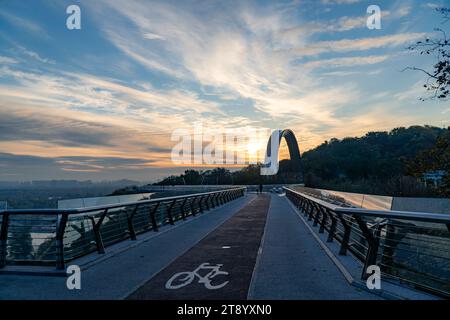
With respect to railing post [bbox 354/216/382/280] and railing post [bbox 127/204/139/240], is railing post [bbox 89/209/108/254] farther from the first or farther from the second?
railing post [bbox 354/216/382/280]

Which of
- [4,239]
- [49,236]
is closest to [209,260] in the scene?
[49,236]

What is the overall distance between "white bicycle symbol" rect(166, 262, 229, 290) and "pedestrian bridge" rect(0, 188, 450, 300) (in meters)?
0.02

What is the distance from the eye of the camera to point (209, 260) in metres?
9.50

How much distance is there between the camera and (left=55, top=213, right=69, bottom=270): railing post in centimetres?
816

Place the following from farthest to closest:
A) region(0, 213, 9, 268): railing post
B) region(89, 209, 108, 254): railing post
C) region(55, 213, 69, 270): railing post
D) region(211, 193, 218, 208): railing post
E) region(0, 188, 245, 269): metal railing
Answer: region(211, 193, 218, 208): railing post < region(89, 209, 108, 254): railing post < region(0, 213, 9, 268): railing post < region(0, 188, 245, 269): metal railing < region(55, 213, 69, 270): railing post

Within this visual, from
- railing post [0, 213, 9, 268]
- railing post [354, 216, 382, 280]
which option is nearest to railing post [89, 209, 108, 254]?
railing post [0, 213, 9, 268]

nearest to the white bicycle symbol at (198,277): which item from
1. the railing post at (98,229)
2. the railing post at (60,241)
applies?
the railing post at (60,241)

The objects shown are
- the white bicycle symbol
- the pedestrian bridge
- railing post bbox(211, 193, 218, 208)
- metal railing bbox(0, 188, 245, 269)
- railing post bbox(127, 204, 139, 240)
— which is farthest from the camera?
railing post bbox(211, 193, 218, 208)

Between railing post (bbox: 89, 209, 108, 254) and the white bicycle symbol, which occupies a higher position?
railing post (bbox: 89, 209, 108, 254)

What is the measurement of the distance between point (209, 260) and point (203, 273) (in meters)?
1.45

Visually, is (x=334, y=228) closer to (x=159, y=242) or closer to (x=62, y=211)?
(x=159, y=242)

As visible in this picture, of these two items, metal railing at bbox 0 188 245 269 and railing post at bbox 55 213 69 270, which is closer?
railing post at bbox 55 213 69 270

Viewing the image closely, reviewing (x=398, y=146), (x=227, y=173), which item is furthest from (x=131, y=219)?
(x=398, y=146)

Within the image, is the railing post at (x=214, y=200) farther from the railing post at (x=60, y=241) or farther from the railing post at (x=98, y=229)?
the railing post at (x=60, y=241)
